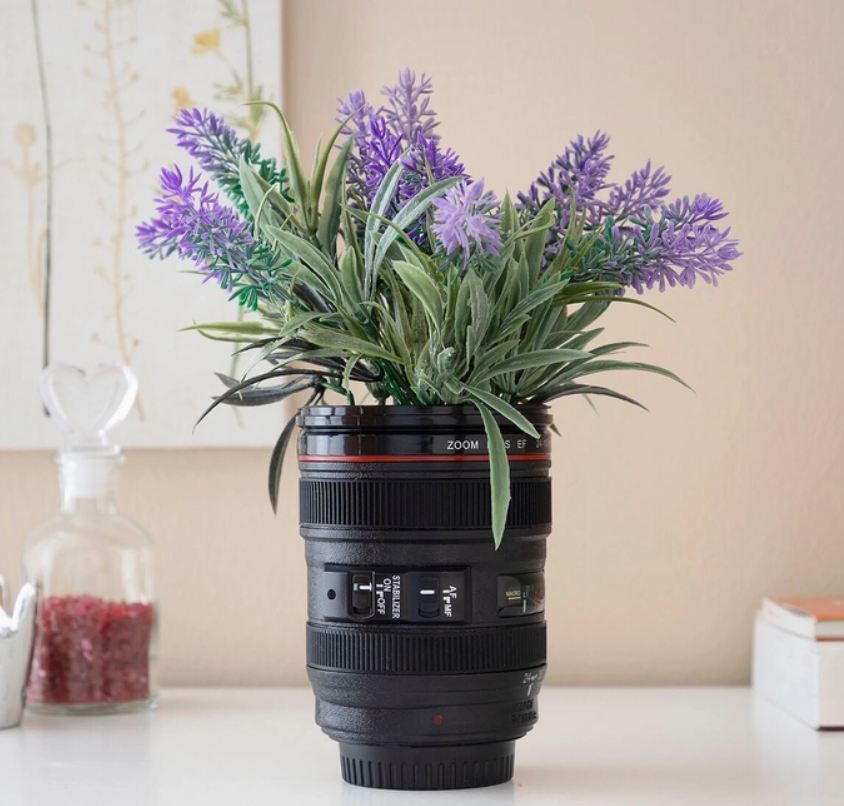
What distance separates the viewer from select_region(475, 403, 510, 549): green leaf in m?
0.65

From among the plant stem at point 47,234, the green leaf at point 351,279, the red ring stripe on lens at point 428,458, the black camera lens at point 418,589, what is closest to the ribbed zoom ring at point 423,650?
the black camera lens at point 418,589

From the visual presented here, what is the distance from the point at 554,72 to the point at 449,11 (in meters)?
0.13

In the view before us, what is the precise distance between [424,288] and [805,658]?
527mm

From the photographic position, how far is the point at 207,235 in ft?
2.27

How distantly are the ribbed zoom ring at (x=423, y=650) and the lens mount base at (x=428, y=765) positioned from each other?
56 mm

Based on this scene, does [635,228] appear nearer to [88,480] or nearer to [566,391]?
[566,391]

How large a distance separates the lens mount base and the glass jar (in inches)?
14.0

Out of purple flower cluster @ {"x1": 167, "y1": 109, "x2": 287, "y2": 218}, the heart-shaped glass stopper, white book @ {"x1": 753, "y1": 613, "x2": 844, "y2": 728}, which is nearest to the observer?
purple flower cluster @ {"x1": 167, "y1": 109, "x2": 287, "y2": 218}

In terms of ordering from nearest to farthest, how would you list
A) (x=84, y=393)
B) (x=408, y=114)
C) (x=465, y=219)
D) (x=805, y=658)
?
(x=465, y=219)
(x=408, y=114)
(x=805, y=658)
(x=84, y=393)

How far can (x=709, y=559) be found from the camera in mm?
1148

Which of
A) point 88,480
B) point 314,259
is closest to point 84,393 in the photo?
point 88,480

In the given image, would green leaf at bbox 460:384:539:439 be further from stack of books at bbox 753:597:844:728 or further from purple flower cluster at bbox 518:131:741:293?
stack of books at bbox 753:597:844:728

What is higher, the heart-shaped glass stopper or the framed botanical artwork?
the framed botanical artwork

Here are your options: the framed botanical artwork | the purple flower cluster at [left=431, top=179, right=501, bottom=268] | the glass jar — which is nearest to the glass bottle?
Answer: the glass jar
